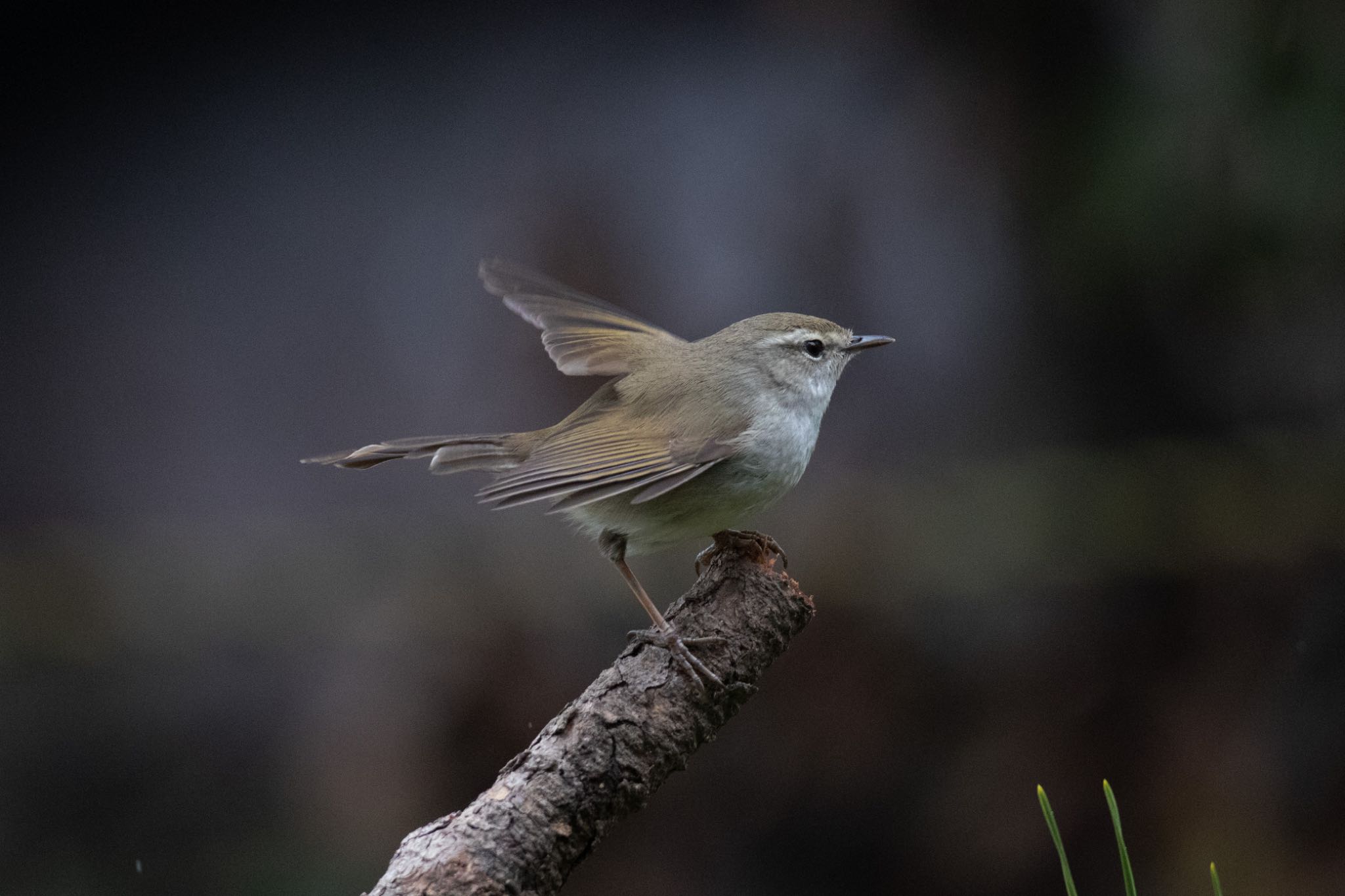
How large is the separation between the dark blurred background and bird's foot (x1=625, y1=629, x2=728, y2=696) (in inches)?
53.1

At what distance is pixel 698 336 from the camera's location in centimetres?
289

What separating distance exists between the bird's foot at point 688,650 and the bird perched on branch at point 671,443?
8 cm

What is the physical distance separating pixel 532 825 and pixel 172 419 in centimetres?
206

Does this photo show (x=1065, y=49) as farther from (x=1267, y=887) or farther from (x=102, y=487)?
(x=102, y=487)

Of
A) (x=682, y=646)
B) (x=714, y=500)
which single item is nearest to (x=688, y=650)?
(x=682, y=646)

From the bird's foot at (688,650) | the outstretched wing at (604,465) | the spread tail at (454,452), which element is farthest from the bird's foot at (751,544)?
the spread tail at (454,452)

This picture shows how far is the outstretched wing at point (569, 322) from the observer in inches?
91.2

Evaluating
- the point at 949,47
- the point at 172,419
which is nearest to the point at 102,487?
the point at 172,419

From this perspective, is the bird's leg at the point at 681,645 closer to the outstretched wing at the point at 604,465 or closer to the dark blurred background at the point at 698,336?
the outstretched wing at the point at 604,465

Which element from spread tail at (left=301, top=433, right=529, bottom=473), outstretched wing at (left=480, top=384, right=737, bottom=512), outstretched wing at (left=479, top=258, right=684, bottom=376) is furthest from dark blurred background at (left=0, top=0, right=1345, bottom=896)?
outstretched wing at (left=480, top=384, right=737, bottom=512)

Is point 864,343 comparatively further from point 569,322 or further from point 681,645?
point 681,645

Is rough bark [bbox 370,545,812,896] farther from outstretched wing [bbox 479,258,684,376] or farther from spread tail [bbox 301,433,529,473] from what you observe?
outstretched wing [bbox 479,258,684,376]

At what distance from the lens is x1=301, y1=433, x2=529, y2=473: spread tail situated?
1947mm

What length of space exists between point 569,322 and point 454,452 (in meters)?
0.53
